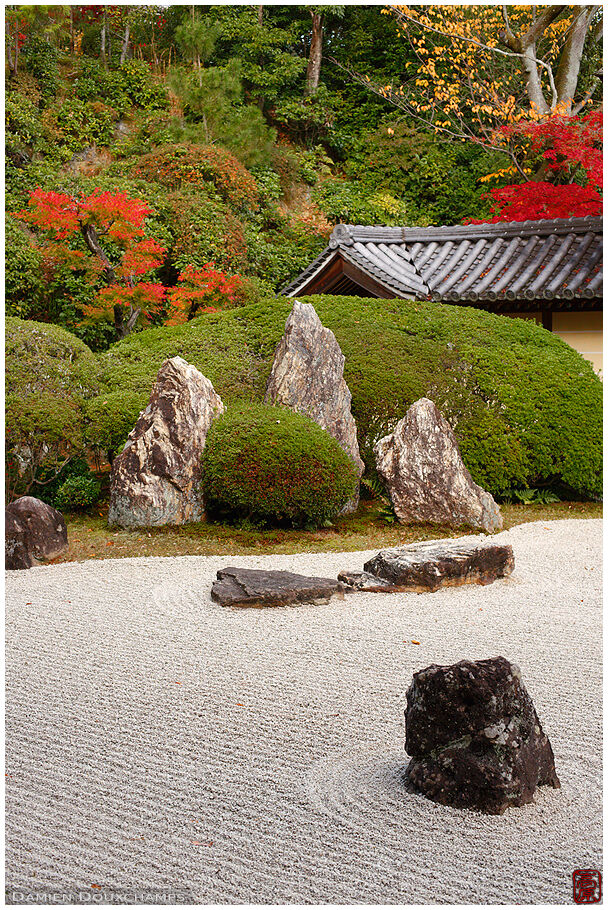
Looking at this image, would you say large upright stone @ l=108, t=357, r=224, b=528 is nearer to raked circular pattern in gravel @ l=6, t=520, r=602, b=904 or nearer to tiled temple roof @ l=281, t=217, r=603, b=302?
raked circular pattern in gravel @ l=6, t=520, r=602, b=904

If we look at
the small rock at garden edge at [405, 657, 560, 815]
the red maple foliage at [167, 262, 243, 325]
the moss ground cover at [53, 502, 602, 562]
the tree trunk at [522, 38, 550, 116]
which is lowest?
the moss ground cover at [53, 502, 602, 562]

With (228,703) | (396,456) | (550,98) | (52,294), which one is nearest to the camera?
(228,703)

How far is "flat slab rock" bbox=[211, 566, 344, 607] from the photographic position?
5434 mm

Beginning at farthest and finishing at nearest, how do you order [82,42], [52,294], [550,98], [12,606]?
[82,42] < [550,98] < [52,294] < [12,606]

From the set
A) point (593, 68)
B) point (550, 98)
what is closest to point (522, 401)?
point (550, 98)

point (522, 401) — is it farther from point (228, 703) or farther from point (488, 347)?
point (228, 703)

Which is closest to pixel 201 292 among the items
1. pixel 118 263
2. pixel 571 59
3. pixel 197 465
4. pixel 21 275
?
pixel 118 263

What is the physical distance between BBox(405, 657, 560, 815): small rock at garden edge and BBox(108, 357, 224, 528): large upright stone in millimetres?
5364

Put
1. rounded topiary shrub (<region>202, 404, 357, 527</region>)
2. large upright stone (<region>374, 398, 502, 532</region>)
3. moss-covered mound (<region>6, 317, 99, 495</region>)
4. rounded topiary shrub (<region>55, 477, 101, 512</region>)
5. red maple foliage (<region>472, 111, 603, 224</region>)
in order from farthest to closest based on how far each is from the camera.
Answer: red maple foliage (<region>472, 111, 603, 224</region>) → rounded topiary shrub (<region>55, 477, 101, 512</region>) → moss-covered mound (<region>6, 317, 99, 495</region>) → large upright stone (<region>374, 398, 502, 532</region>) → rounded topiary shrub (<region>202, 404, 357, 527</region>)

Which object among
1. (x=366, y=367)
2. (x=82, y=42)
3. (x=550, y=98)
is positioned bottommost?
(x=366, y=367)

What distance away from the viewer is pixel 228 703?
3697 mm

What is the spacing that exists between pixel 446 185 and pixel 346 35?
6515 mm

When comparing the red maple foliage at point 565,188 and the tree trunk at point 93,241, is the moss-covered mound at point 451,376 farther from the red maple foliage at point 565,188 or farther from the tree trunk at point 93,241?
the red maple foliage at point 565,188

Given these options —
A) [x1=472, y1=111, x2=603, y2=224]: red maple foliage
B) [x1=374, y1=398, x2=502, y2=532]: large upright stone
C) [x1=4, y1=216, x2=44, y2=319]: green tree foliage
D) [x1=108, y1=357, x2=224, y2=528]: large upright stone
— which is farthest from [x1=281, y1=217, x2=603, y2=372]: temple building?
[x1=4, y1=216, x2=44, y2=319]: green tree foliage
